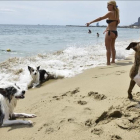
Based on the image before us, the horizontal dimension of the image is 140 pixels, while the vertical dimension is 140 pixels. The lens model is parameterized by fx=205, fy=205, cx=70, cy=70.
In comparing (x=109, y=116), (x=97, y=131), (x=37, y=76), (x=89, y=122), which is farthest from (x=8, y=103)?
(x=37, y=76)

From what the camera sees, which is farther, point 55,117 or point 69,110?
point 69,110

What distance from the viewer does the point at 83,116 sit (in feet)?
11.6

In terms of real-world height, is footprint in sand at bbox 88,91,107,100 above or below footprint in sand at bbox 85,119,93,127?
above

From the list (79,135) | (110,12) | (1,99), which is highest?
(110,12)

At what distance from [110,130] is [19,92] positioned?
1719 millimetres

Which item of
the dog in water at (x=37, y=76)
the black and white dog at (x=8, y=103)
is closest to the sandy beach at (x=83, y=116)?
the black and white dog at (x=8, y=103)

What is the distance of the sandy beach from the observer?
304cm

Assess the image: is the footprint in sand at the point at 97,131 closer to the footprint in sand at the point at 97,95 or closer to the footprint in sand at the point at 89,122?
the footprint in sand at the point at 89,122

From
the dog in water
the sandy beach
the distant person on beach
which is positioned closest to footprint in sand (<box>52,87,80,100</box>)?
the sandy beach

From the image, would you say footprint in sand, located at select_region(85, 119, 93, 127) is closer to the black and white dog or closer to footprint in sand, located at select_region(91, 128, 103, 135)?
footprint in sand, located at select_region(91, 128, 103, 135)

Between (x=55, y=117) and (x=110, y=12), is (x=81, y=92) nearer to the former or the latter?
(x=55, y=117)

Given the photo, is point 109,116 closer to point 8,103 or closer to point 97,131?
point 97,131

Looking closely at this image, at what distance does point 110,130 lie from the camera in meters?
3.06

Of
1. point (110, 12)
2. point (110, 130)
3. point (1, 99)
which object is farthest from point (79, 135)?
point (110, 12)
